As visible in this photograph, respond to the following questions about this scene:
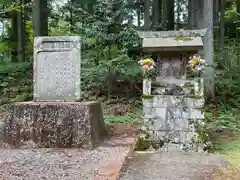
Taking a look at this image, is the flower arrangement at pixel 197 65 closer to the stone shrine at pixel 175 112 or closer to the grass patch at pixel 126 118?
the stone shrine at pixel 175 112

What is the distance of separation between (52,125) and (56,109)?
25 centimetres

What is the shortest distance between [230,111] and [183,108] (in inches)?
135

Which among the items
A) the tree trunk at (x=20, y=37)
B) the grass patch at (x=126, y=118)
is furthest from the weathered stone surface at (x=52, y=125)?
the tree trunk at (x=20, y=37)

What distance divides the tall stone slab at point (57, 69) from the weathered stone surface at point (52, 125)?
336 millimetres

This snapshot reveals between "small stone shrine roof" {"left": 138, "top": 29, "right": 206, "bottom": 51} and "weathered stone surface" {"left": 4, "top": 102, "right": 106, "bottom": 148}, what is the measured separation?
1730 mm

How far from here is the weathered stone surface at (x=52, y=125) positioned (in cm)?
491

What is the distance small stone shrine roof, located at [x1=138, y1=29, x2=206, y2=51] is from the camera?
586 centimetres

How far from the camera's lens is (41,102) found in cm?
524

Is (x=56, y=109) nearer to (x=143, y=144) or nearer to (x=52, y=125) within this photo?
(x=52, y=125)

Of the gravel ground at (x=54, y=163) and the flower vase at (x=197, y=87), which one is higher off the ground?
the flower vase at (x=197, y=87)

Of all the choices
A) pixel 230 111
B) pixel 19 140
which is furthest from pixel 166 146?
pixel 230 111

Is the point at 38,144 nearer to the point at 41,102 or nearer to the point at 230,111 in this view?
the point at 41,102

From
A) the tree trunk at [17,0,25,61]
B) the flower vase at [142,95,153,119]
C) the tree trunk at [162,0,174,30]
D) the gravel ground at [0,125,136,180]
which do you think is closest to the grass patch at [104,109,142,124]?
the flower vase at [142,95,153,119]

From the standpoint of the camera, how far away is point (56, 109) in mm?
4992
